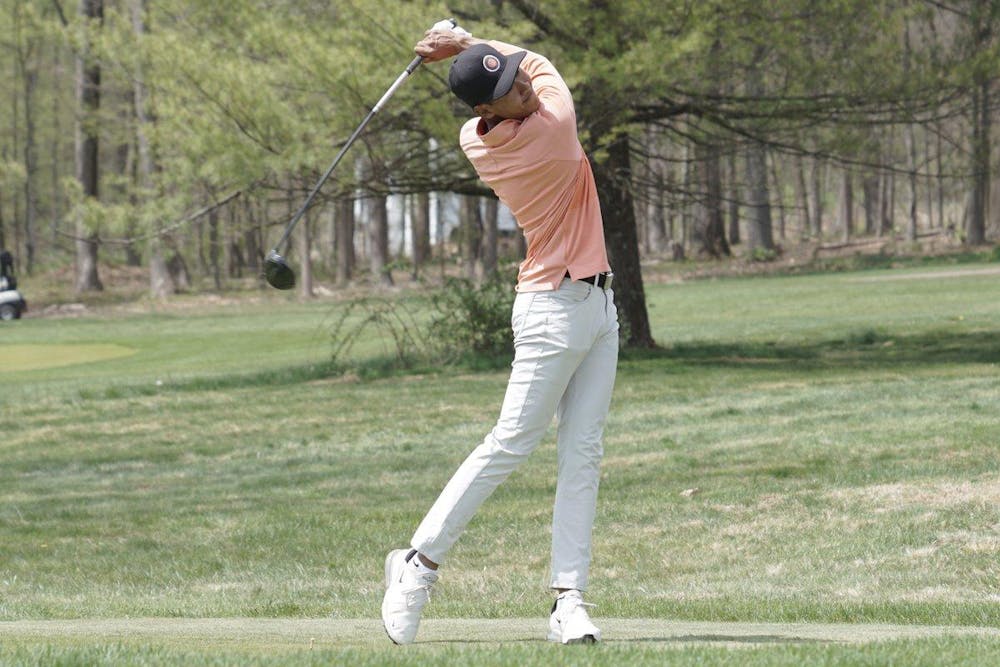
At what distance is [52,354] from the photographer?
1046 inches

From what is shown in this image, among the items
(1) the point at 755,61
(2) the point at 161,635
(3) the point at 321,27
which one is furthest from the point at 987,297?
(2) the point at 161,635

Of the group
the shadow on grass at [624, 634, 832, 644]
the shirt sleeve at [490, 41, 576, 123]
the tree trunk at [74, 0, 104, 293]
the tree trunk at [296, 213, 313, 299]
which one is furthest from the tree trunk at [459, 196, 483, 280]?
the shadow on grass at [624, 634, 832, 644]

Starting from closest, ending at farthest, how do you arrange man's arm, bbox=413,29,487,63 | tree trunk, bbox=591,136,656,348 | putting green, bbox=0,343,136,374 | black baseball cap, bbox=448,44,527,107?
black baseball cap, bbox=448,44,527,107
man's arm, bbox=413,29,487,63
tree trunk, bbox=591,136,656,348
putting green, bbox=0,343,136,374

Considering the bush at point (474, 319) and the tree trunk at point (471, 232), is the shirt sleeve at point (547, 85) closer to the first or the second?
the bush at point (474, 319)

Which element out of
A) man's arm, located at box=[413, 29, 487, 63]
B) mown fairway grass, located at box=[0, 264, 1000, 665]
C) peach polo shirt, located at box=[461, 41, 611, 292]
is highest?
man's arm, located at box=[413, 29, 487, 63]

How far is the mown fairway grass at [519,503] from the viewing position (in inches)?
251

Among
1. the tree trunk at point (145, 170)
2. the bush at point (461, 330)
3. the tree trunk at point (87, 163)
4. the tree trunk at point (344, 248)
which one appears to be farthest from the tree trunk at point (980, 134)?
the tree trunk at point (344, 248)

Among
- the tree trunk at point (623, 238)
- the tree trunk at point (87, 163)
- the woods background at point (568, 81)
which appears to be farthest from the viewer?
the tree trunk at point (87, 163)

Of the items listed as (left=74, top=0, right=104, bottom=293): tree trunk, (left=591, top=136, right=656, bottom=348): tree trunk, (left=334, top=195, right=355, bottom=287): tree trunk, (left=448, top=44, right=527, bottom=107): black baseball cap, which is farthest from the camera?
(left=334, top=195, right=355, bottom=287): tree trunk

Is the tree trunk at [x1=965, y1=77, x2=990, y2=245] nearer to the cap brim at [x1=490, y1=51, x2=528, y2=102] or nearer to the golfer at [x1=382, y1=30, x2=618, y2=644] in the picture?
the golfer at [x1=382, y1=30, x2=618, y2=644]

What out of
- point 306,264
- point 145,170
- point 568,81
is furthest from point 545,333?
point 306,264

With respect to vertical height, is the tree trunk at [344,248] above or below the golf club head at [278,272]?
below

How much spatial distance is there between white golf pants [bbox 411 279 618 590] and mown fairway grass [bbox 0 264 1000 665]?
0.38 metres

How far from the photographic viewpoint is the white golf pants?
196 inches
